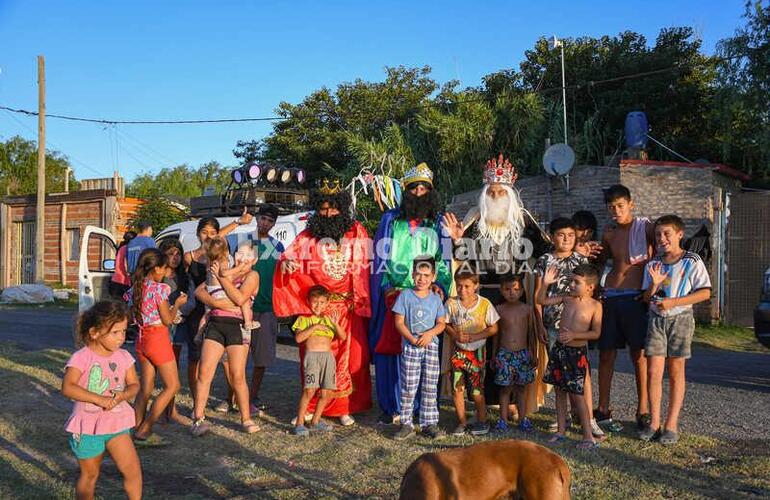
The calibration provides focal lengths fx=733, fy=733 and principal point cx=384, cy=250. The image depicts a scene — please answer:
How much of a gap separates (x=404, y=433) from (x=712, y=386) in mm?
4153

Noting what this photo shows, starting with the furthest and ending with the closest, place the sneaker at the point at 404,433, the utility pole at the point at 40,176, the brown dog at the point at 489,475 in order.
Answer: the utility pole at the point at 40,176, the sneaker at the point at 404,433, the brown dog at the point at 489,475

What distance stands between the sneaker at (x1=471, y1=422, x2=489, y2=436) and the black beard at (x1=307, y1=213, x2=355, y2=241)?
6.47 feet

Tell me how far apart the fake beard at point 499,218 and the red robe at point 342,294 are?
1.08 m

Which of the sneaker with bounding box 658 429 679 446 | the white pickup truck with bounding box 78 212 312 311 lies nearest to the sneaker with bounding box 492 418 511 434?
the sneaker with bounding box 658 429 679 446

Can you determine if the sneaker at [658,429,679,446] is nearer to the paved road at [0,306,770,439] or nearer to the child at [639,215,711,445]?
the child at [639,215,711,445]

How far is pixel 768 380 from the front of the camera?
8.51m

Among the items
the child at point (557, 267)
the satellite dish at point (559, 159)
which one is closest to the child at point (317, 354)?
the child at point (557, 267)

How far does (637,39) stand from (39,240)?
68.6 ft

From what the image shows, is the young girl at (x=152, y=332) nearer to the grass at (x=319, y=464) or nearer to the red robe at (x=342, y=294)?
the grass at (x=319, y=464)

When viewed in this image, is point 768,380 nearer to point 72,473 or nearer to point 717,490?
point 717,490

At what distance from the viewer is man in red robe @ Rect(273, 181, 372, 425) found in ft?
20.9

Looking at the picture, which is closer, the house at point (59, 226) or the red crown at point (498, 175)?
the red crown at point (498, 175)

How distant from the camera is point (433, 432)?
5723 mm

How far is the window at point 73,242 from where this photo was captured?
1132 inches
